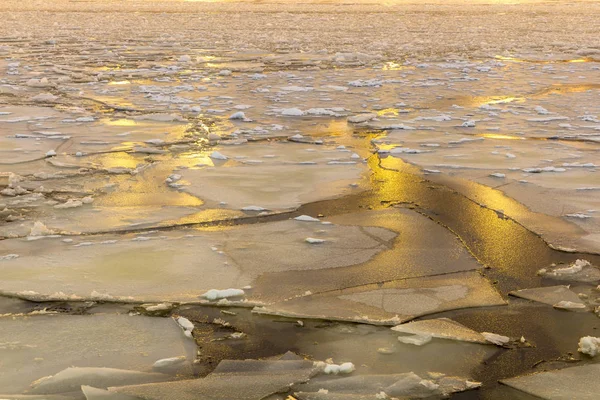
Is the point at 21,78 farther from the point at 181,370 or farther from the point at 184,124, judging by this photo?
the point at 181,370

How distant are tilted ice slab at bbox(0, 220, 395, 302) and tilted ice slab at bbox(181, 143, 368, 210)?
506 millimetres

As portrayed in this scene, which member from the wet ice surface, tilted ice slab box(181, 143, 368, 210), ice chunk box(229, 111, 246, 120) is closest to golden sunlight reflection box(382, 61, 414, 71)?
the wet ice surface

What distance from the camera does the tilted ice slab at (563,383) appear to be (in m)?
2.25

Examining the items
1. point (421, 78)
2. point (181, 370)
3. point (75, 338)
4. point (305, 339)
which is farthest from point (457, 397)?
point (421, 78)

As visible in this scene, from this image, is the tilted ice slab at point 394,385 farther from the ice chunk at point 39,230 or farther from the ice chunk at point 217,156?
the ice chunk at point 217,156

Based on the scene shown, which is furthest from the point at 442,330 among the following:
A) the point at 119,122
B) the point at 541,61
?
the point at 541,61

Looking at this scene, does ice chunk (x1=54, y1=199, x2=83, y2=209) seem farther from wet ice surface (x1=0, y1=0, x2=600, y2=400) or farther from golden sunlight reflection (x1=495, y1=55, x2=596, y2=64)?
golden sunlight reflection (x1=495, y1=55, x2=596, y2=64)

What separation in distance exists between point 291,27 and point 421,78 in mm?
12182

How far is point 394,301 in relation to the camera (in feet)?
9.53

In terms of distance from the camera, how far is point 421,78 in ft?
33.3

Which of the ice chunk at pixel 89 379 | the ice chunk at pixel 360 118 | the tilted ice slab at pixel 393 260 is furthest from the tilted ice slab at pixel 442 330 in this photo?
the ice chunk at pixel 360 118

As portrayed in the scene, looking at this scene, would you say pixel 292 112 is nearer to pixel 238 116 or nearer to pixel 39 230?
pixel 238 116

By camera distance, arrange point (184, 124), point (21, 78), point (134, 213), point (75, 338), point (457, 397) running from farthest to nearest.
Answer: point (21, 78) < point (184, 124) < point (134, 213) < point (75, 338) < point (457, 397)

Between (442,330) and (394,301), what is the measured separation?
30cm
